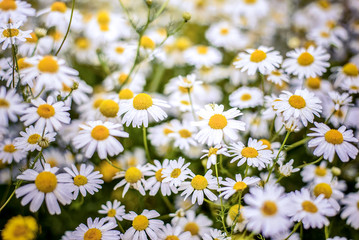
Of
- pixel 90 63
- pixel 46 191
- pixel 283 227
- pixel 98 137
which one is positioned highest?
pixel 283 227

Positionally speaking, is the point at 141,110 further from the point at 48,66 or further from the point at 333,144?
the point at 333,144

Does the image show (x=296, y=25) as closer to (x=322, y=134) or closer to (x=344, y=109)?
(x=344, y=109)

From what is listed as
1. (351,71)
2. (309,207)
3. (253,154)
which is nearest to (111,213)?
(253,154)

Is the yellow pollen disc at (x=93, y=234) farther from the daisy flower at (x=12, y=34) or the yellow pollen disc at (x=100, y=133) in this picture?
the daisy flower at (x=12, y=34)

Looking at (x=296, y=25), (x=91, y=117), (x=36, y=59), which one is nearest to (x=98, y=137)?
(x=36, y=59)

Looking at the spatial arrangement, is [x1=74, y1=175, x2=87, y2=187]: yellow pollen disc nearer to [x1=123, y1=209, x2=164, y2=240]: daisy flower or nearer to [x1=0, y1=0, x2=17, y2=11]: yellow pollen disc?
[x1=123, y1=209, x2=164, y2=240]: daisy flower

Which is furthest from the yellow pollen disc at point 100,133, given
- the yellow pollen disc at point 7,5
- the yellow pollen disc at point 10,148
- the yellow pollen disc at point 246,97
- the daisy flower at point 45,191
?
the yellow pollen disc at point 246,97

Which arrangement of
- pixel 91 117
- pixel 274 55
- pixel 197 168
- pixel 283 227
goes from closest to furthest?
pixel 283 227 → pixel 274 55 → pixel 91 117 → pixel 197 168
